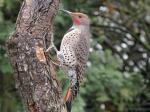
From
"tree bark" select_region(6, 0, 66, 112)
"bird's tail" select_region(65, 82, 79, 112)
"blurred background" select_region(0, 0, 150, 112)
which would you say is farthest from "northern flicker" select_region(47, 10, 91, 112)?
"blurred background" select_region(0, 0, 150, 112)

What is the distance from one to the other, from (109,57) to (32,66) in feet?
13.2

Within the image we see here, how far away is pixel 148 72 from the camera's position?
8742mm

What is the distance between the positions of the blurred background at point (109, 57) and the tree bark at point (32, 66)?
230cm

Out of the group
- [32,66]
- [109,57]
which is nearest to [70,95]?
[32,66]

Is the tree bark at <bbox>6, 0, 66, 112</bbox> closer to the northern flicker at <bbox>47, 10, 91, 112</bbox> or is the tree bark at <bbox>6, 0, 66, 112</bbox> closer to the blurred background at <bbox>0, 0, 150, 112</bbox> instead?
the northern flicker at <bbox>47, 10, 91, 112</bbox>

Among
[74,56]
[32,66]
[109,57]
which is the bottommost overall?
[109,57]

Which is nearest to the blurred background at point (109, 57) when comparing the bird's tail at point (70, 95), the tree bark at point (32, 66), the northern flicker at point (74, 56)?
the northern flicker at point (74, 56)

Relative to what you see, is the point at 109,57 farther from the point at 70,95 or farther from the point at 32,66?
the point at 32,66

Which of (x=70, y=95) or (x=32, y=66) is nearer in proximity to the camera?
(x=32, y=66)

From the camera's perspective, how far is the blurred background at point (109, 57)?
688 centimetres

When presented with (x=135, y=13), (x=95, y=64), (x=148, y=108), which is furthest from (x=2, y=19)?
(x=148, y=108)

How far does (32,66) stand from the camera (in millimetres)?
3861

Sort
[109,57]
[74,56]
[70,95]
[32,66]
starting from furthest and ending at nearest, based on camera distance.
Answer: [109,57] → [74,56] → [70,95] → [32,66]

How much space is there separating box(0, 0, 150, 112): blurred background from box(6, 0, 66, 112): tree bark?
2.30 m
